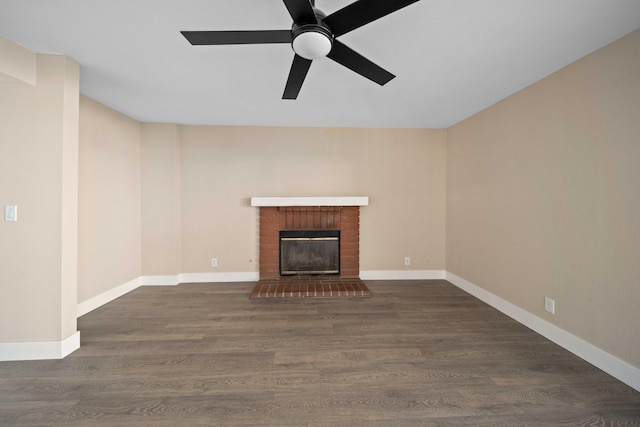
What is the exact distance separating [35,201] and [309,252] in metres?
2.95

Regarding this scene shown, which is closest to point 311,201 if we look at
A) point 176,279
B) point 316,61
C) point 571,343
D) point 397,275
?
point 397,275

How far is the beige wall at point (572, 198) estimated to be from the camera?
1858 millimetres

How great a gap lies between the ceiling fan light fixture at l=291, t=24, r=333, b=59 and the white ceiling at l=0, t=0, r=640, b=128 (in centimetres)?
27

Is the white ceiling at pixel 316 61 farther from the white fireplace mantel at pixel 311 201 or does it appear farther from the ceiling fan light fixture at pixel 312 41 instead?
the white fireplace mantel at pixel 311 201

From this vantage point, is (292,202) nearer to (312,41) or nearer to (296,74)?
(296,74)

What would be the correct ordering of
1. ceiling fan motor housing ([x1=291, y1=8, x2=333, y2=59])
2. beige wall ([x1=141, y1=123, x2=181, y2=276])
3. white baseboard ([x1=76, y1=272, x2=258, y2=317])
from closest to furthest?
ceiling fan motor housing ([x1=291, y1=8, x2=333, y2=59]) < white baseboard ([x1=76, y1=272, x2=258, y2=317]) < beige wall ([x1=141, y1=123, x2=181, y2=276])

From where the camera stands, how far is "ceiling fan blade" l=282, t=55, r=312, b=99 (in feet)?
5.62

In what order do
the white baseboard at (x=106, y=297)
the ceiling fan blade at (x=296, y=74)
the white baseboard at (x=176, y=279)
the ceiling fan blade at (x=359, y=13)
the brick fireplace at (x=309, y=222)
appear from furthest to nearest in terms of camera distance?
1. the brick fireplace at (x=309, y=222)
2. the white baseboard at (x=176, y=279)
3. the white baseboard at (x=106, y=297)
4. the ceiling fan blade at (x=296, y=74)
5. the ceiling fan blade at (x=359, y=13)

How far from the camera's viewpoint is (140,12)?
1.65 m

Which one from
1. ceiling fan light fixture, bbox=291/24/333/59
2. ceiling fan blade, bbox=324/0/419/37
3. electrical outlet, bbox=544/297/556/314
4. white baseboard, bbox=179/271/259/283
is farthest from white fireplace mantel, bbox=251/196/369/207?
ceiling fan blade, bbox=324/0/419/37

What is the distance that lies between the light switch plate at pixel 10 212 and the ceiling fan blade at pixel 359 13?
2.59 meters

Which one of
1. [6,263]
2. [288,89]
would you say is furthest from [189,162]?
[288,89]

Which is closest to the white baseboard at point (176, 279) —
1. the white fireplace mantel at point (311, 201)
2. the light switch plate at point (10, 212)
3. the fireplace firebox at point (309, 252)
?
the fireplace firebox at point (309, 252)

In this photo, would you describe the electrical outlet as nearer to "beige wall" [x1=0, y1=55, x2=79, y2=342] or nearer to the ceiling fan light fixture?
the ceiling fan light fixture
